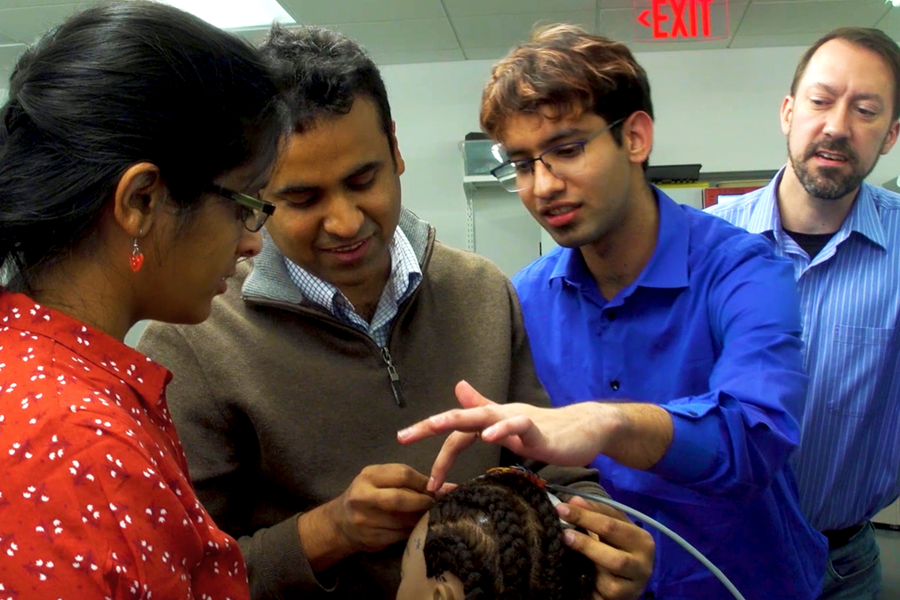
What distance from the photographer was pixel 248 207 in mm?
843

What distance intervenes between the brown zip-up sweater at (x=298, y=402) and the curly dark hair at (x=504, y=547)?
175 mm

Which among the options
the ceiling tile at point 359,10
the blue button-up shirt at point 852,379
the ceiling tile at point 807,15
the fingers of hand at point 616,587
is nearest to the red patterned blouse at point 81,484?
the fingers of hand at point 616,587

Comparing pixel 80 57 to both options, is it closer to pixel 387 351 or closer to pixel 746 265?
pixel 387 351

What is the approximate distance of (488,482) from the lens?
1.08m

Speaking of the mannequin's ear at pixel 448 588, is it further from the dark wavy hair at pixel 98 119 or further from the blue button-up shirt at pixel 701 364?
the dark wavy hair at pixel 98 119

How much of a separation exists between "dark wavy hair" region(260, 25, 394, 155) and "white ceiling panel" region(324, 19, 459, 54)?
3336 millimetres

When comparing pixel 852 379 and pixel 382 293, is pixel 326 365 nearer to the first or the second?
pixel 382 293

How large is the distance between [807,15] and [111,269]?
4.68m

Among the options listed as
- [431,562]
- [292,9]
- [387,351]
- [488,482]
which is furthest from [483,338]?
[292,9]

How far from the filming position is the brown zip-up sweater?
3.69 ft

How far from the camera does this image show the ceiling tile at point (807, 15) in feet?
13.9

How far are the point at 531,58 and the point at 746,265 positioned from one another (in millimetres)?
554

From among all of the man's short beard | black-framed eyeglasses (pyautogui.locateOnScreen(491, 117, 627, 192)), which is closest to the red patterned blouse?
black-framed eyeglasses (pyautogui.locateOnScreen(491, 117, 627, 192))

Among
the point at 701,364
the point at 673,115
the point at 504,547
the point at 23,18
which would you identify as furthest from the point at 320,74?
the point at 673,115
